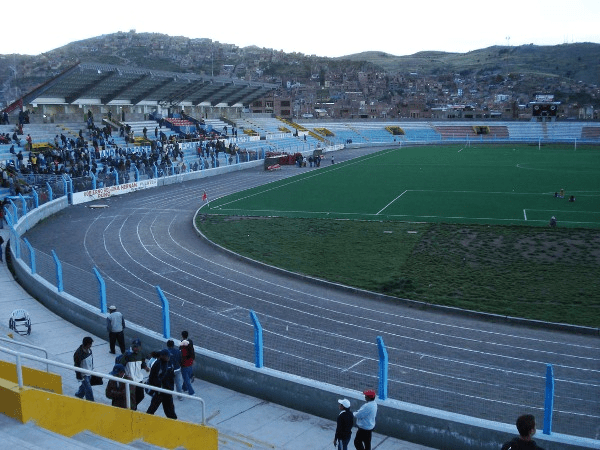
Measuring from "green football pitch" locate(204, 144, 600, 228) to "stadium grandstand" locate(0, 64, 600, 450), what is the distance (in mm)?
6699

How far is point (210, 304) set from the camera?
16.3 meters

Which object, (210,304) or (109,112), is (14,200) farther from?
(109,112)

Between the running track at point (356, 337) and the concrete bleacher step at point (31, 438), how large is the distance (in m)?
4.90

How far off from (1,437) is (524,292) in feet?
46.8

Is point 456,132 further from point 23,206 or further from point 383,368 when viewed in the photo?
point 383,368

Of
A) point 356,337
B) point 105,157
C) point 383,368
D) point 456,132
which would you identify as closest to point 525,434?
point 383,368

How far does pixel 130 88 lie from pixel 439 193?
32884mm

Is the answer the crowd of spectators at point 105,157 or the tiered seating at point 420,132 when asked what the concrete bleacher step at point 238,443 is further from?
the tiered seating at point 420,132

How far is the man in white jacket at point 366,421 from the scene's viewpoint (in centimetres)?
816

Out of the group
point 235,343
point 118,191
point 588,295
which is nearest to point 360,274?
point 588,295

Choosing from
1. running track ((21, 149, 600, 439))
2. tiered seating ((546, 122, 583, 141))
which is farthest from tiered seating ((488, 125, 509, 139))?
running track ((21, 149, 600, 439))

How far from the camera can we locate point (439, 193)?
128 ft

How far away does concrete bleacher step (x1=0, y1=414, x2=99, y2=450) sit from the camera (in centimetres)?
626

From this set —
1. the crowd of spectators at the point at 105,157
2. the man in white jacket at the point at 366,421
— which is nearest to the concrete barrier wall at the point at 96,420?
the man in white jacket at the point at 366,421
